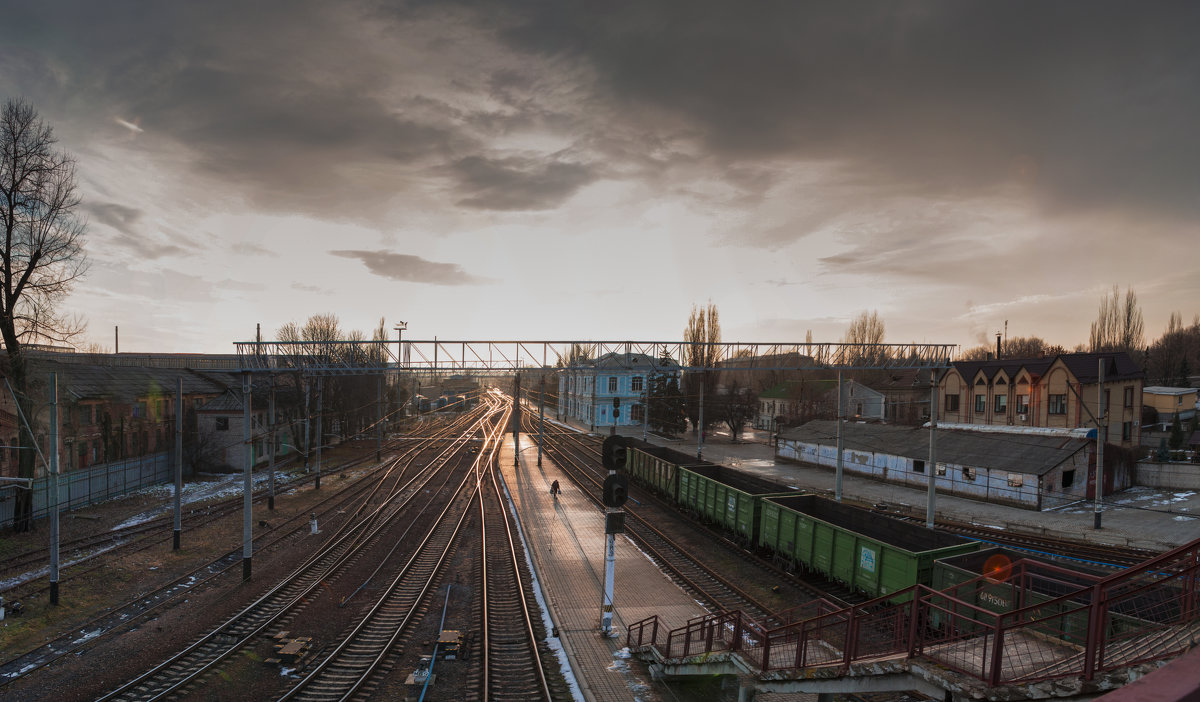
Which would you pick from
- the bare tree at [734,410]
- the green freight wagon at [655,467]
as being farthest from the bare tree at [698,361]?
the green freight wagon at [655,467]

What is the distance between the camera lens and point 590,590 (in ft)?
58.9

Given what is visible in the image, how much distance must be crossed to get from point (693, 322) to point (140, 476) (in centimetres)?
5886

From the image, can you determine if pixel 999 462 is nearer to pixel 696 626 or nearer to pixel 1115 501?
pixel 1115 501

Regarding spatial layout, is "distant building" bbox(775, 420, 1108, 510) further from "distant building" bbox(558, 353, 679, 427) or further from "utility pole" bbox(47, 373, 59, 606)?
"utility pole" bbox(47, 373, 59, 606)

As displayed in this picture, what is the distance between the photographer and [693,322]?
76625 mm

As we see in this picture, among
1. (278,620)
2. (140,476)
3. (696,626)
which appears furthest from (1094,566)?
(140,476)

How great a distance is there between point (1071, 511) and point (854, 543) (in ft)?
70.0

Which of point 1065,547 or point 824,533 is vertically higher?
point 824,533

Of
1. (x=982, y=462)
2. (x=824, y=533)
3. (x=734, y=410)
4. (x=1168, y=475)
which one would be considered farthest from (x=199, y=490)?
(x=1168, y=475)

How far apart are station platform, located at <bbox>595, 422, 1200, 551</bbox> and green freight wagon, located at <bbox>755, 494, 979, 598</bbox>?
9.53 metres

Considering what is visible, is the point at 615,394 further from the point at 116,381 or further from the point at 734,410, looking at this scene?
the point at 116,381

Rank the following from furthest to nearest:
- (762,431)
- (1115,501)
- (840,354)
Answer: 1. (762,431)
2. (1115,501)
3. (840,354)

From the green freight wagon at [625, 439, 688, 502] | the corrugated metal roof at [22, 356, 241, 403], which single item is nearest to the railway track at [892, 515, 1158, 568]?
the green freight wagon at [625, 439, 688, 502]

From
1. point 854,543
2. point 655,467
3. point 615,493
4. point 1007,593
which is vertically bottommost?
point 655,467
